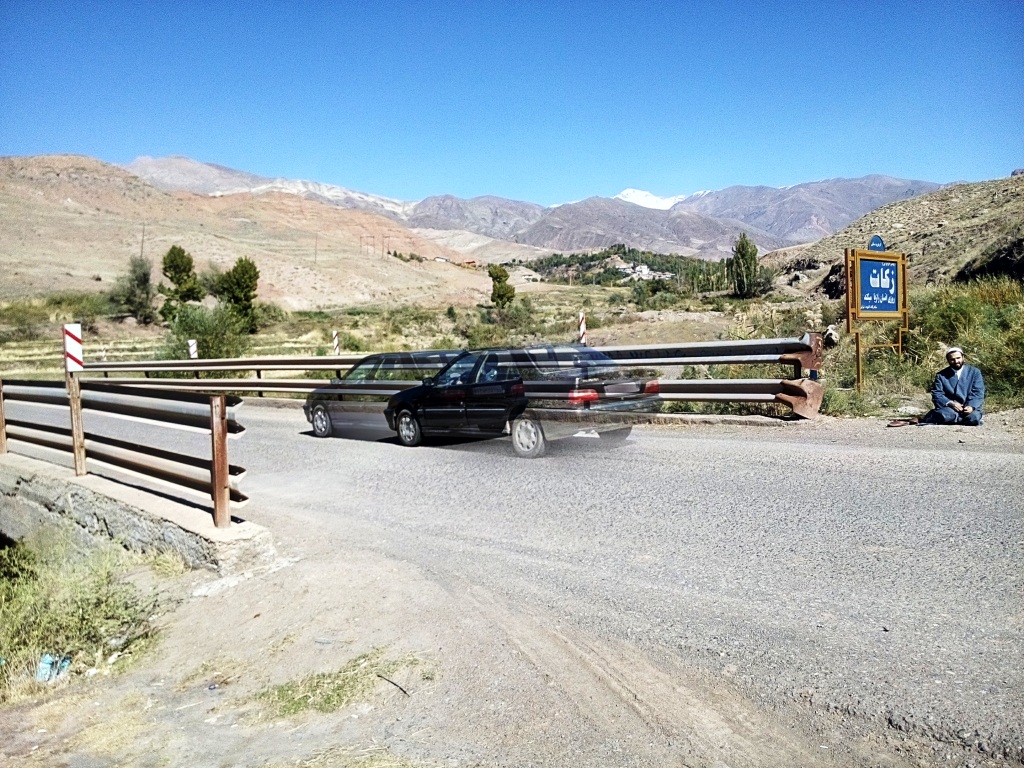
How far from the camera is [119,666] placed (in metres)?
5.03

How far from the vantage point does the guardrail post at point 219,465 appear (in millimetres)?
5977

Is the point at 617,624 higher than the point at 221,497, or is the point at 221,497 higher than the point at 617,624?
the point at 221,497

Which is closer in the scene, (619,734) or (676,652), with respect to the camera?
(619,734)

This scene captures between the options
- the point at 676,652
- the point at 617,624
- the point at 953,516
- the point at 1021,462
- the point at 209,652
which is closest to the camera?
the point at 676,652

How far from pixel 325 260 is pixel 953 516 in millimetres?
122670

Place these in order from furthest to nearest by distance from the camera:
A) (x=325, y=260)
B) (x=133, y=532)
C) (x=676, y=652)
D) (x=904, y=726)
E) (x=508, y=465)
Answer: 1. (x=325, y=260)
2. (x=508, y=465)
3. (x=133, y=532)
4. (x=676, y=652)
5. (x=904, y=726)

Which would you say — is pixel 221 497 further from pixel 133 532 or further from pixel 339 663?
pixel 339 663

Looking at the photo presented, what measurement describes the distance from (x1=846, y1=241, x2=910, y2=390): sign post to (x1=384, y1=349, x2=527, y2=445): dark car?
239 inches

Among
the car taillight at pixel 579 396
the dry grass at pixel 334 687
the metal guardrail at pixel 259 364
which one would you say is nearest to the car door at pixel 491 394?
the car taillight at pixel 579 396

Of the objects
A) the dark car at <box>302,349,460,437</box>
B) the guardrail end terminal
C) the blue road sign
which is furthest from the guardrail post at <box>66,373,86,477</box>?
the blue road sign

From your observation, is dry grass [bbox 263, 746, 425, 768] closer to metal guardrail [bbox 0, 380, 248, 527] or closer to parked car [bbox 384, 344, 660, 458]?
metal guardrail [bbox 0, 380, 248, 527]

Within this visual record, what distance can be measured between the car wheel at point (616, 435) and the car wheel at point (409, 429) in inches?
103

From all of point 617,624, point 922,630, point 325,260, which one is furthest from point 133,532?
point 325,260

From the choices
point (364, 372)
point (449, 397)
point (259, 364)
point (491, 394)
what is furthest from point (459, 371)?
point (259, 364)
